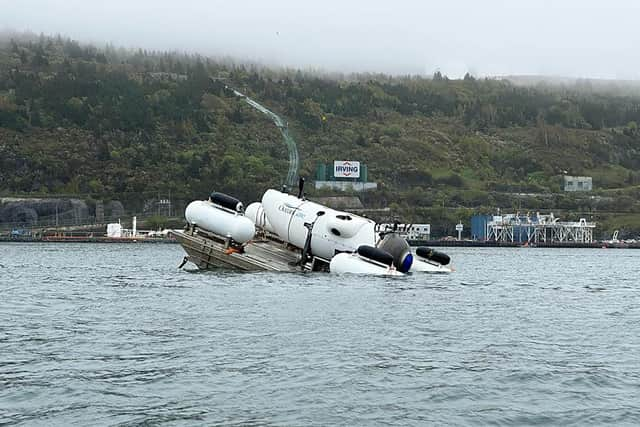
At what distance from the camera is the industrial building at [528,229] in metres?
182

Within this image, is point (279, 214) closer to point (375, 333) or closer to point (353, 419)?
point (375, 333)

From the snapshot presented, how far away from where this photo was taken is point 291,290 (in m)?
42.0

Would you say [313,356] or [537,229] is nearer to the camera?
[313,356]

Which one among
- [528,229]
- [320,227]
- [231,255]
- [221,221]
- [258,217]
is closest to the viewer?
[320,227]

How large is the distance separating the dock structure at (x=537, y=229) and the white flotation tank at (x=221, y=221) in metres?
132

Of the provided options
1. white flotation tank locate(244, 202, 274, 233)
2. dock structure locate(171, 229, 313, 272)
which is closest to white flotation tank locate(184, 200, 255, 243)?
dock structure locate(171, 229, 313, 272)

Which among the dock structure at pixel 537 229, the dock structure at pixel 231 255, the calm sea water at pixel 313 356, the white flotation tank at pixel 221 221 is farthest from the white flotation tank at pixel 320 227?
the dock structure at pixel 537 229

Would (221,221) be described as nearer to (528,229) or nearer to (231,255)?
(231,255)

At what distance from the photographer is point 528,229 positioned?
185 meters

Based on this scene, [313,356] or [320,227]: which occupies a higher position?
[320,227]

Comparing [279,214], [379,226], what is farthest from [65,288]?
[379,226]

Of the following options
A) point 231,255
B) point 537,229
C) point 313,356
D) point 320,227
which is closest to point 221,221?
point 231,255

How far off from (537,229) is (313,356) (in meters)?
163

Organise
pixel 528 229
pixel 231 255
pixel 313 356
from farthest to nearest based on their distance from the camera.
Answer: pixel 528 229 → pixel 231 255 → pixel 313 356
